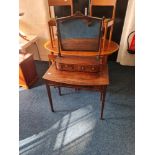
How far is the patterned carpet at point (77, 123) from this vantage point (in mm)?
1323

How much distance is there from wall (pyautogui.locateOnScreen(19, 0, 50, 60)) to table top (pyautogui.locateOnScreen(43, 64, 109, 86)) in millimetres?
1096

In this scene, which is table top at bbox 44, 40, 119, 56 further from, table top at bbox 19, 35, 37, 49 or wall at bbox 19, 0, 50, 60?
wall at bbox 19, 0, 50, 60

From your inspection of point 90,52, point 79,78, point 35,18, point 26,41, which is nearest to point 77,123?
point 79,78

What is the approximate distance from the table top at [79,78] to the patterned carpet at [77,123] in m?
0.49

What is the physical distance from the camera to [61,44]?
4.54ft

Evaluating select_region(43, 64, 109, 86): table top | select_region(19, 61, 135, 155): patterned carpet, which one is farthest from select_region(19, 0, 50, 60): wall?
select_region(43, 64, 109, 86): table top

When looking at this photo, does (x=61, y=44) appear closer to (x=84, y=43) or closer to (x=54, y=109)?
(x=84, y=43)

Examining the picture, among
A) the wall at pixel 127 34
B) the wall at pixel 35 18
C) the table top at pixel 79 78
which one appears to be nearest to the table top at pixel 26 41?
the wall at pixel 35 18
